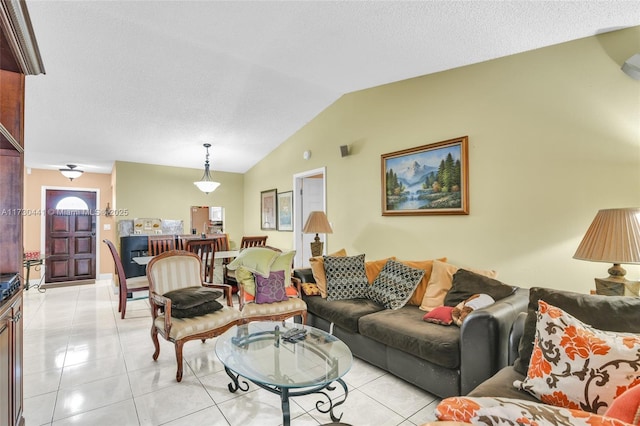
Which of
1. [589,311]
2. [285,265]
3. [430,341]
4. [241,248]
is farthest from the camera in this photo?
[241,248]

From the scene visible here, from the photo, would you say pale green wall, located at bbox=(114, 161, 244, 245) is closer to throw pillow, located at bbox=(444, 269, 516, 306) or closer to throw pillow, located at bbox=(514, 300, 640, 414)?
throw pillow, located at bbox=(444, 269, 516, 306)

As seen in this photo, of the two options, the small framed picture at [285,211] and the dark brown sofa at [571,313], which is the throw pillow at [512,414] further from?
the small framed picture at [285,211]

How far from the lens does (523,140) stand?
100 inches

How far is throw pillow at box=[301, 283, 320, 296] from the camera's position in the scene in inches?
128

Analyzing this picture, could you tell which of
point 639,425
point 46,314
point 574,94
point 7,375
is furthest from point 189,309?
point 574,94

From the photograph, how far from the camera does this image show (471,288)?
2.44 metres

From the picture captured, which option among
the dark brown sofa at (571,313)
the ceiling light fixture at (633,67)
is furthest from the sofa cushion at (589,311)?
the ceiling light fixture at (633,67)

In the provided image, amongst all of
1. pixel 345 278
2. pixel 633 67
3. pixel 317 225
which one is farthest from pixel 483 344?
pixel 317 225

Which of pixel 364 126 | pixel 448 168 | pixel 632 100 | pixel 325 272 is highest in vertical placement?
pixel 364 126

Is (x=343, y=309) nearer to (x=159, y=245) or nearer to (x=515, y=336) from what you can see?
(x=515, y=336)

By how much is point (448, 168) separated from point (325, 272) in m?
1.72

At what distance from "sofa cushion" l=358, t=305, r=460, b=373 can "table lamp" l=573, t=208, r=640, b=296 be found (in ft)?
3.17

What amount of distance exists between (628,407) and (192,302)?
273cm

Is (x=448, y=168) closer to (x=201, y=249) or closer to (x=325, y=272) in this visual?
(x=325, y=272)
